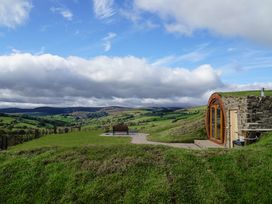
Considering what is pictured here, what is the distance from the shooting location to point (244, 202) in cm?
827

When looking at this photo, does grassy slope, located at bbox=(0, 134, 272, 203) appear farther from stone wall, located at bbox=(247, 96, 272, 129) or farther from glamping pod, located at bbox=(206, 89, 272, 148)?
stone wall, located at bbox=(247, 96, 272, 129)

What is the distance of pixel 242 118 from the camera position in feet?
56.5

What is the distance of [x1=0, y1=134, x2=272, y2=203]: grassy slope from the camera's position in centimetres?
855

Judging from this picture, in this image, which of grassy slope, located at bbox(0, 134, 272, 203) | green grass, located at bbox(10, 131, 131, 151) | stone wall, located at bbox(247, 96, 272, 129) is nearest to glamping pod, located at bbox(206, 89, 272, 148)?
stone wall, located at bbox(247, 96, 272, 129)

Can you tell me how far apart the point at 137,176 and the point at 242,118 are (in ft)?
33.0

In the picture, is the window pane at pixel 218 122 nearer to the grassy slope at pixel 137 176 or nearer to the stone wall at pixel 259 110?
the stone wall at pixel 259 110

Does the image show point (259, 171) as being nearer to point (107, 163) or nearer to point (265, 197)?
point (265, 197)

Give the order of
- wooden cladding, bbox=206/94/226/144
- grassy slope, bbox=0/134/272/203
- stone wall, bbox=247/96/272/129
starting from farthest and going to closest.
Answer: wooden cladding, bbox=206/94/226/144 < stone wall, bbox=247/96/272/129 < grassy slope, bbox=0/134/272/203

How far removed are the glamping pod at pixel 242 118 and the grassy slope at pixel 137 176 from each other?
5.34m

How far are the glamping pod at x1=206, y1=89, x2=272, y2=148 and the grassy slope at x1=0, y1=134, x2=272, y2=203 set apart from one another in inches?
210

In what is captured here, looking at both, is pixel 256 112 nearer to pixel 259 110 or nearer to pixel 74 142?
pixel 259 110

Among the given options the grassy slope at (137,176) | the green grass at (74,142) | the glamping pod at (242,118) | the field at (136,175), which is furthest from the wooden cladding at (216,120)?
the grassy slope at (137,176)

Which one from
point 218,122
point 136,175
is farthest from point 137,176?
point 218,122

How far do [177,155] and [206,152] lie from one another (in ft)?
3.72
